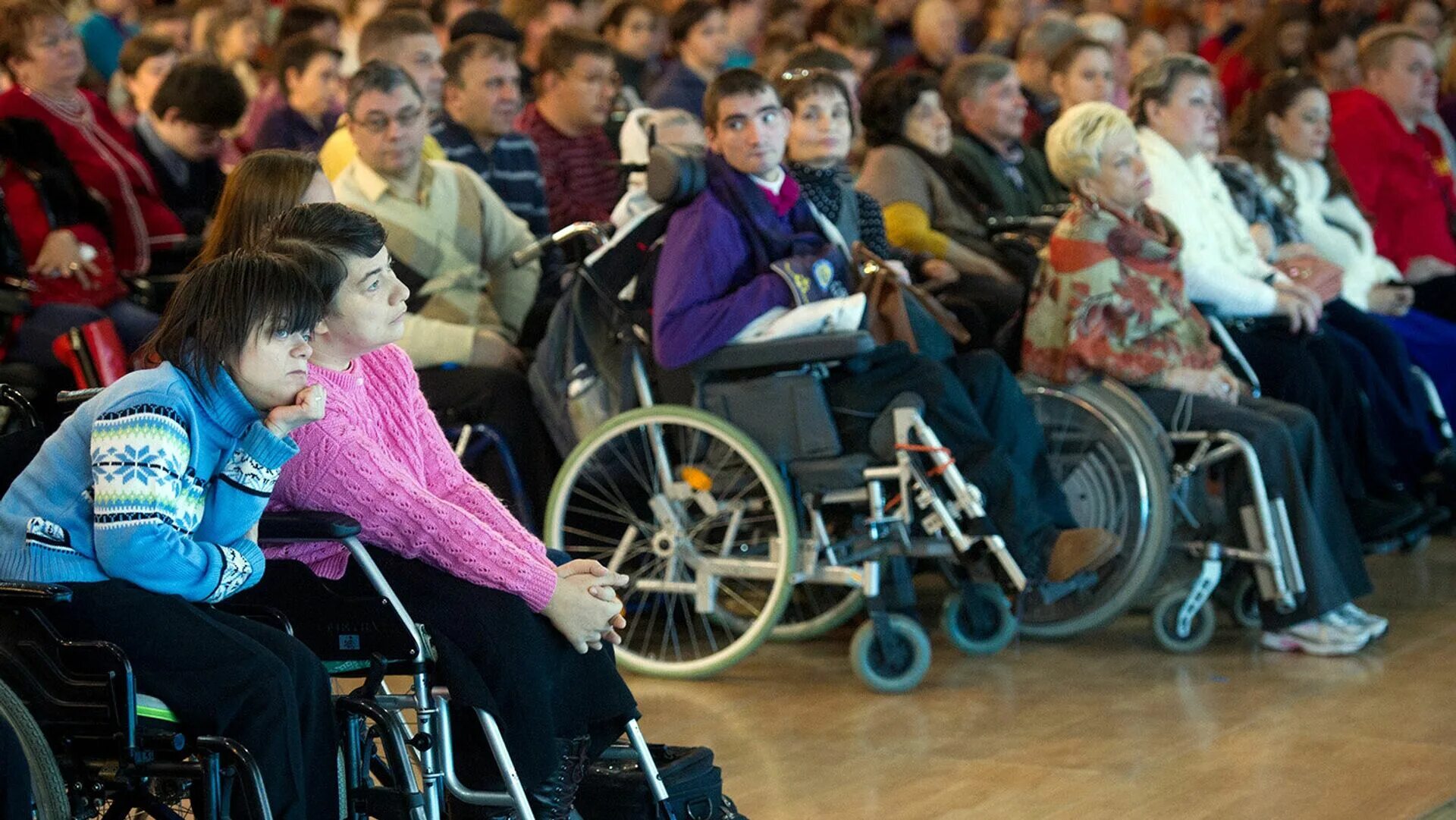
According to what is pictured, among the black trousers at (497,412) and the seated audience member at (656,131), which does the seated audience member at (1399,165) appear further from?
the black trousers at (497,412)

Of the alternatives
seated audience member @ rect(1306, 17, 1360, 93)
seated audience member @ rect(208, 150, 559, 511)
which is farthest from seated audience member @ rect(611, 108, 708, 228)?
seated audience member @ rect(1306, 17, 1360, 93)

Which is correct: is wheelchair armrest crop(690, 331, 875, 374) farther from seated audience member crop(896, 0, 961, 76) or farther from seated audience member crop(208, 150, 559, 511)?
seated audience member crop(896, 0, 961, 76)

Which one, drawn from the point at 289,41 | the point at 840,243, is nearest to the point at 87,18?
the point at 289,41

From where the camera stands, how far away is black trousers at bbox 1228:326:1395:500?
461 cm

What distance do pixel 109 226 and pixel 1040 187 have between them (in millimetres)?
2481

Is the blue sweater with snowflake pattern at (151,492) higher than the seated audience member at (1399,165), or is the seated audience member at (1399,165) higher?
the seated audience member at (1399,165)

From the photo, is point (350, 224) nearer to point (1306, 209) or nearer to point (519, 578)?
point (519, 578)

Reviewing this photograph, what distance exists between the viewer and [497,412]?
158 inches

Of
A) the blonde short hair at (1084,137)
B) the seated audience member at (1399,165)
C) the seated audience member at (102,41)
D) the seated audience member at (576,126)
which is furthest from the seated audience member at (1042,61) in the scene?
the seated audience member at (102,41)

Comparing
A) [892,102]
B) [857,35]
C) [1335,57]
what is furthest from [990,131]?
[1335,57]

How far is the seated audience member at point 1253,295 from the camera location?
14.8 feet

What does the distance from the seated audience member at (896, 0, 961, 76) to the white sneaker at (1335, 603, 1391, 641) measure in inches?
131

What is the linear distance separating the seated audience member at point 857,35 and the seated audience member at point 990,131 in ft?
A: 5.53

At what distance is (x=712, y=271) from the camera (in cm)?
379
